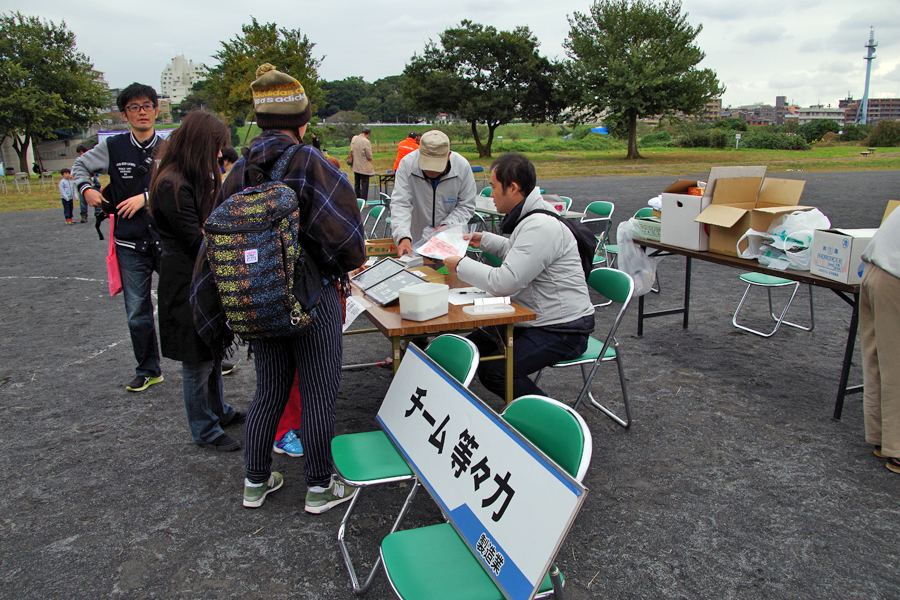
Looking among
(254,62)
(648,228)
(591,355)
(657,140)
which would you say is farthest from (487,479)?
(657,140)

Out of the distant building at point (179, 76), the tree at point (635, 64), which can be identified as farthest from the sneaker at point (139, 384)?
the distant building at point (179, 76)

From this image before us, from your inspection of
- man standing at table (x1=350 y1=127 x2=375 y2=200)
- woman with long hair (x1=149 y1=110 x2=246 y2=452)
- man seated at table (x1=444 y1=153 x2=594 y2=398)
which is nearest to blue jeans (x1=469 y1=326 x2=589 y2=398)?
man seated at table (x1=444 y1=153 x2=594 y2=398)

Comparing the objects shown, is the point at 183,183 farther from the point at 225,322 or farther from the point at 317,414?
the point at 317,414

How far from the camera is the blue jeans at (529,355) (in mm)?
2830

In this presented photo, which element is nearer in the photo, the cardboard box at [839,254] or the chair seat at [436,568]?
the chair seat at [436,568]

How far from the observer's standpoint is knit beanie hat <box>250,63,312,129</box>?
2.01 m

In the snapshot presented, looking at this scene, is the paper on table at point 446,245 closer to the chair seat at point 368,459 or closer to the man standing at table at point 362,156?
the chair seat at point 368,459

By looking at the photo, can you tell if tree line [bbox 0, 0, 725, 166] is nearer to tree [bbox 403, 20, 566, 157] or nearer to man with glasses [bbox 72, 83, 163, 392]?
tree [bbox 403, 20, 566, 157]

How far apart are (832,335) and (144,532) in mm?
5111

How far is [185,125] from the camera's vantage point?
8.87 ft

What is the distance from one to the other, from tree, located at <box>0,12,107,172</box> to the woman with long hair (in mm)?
37532

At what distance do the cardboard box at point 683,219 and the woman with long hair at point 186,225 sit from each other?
3.25m

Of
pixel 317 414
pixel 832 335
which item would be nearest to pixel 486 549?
pixel 317 414

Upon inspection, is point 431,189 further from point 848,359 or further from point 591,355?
point 848,359
